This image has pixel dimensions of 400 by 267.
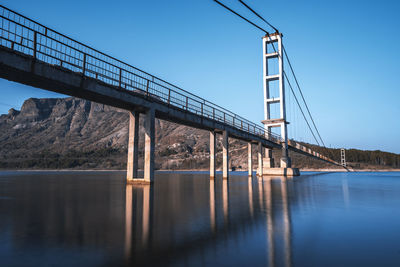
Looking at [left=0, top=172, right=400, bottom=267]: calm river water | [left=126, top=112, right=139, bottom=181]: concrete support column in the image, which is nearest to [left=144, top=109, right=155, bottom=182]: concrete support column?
[left=126, top=112, right=139, bottom=181]: concrete support column

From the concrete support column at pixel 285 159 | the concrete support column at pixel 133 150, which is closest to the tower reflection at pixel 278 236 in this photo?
the concrete support column at pixel 133 150

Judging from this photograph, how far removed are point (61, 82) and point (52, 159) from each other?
680 ft

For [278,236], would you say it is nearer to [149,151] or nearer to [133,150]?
[149,151]

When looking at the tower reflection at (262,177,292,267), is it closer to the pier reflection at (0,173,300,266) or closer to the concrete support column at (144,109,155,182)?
the pier reflection at (0,173,300,266)

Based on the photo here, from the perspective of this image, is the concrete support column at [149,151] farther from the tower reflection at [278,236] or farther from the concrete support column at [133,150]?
the tower reflection at [278,236]

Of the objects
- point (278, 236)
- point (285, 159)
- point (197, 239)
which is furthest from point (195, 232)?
point (285, 159)

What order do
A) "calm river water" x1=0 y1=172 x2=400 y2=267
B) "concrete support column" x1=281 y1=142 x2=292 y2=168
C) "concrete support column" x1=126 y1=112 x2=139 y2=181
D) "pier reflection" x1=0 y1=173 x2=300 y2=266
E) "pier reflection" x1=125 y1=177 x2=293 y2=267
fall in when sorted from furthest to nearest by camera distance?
"concrete support column" x1=281 y1=142 x2=292 y2=168 → "concrete support column" x1=126 y1=112 x2=139 y2=181 → "pier reflection" x1=125 y1=177 x2=293 y2=267 → "pier reflection" x1=0 y1=173 x2=300 y2=266 → "calm river water" x1=0 y1=172 x2=400 y2=267

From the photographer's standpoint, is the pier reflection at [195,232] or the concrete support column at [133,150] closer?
the pier reflection at [195,232]

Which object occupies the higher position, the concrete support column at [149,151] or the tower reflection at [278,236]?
the concrete support column at [149,151]

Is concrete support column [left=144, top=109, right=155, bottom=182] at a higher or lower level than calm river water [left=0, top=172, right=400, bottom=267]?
higher

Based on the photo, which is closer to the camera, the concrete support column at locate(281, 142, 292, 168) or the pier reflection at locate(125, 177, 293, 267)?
the pier reflection at locate(125, 177, 293, 267)

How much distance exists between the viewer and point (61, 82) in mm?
16406

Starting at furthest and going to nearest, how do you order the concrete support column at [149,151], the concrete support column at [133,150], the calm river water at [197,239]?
1. the concrete support column at [133,150]
2. the concrete support column at [149,151]
3. the calm river water at [197,239]

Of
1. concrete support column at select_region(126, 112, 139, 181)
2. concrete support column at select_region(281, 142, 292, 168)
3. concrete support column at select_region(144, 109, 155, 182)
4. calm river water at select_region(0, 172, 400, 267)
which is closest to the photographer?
calm river water at select_region(0, 172, 400, 267)
